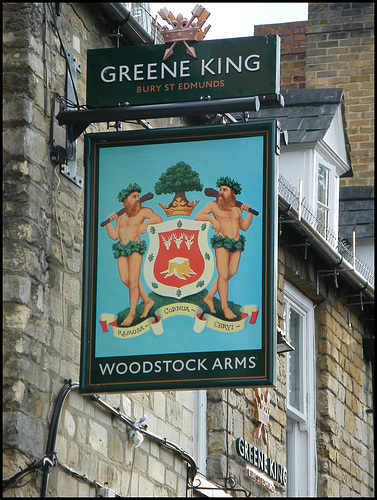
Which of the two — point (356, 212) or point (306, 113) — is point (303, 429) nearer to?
point (306, 113)

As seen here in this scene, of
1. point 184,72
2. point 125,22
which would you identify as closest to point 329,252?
point 125,22

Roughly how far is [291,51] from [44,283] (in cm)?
1197

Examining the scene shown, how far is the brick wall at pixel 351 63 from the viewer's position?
17375 mm

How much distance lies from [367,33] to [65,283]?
11388 mm

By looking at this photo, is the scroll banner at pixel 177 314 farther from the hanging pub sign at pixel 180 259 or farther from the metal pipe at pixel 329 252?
the metal pipe at pixel 329 252

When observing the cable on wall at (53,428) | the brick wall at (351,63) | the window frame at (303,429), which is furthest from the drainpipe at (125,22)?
the brick wall at (351,63)

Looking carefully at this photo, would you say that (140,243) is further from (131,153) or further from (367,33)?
(367,33)

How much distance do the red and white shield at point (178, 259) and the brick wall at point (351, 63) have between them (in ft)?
33.3

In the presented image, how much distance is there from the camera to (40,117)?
765cm

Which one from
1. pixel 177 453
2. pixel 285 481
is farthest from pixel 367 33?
pixel 177 453

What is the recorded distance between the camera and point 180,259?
728 centimetres

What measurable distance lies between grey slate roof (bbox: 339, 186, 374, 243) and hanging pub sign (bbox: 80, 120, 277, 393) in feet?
24.9

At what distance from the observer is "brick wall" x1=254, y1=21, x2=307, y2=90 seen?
18266 mm

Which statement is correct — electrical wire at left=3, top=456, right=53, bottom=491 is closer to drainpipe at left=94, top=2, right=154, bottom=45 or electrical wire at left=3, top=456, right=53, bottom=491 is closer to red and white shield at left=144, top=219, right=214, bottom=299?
red and white shield at left=144, top=219, right=214, bottom=299
